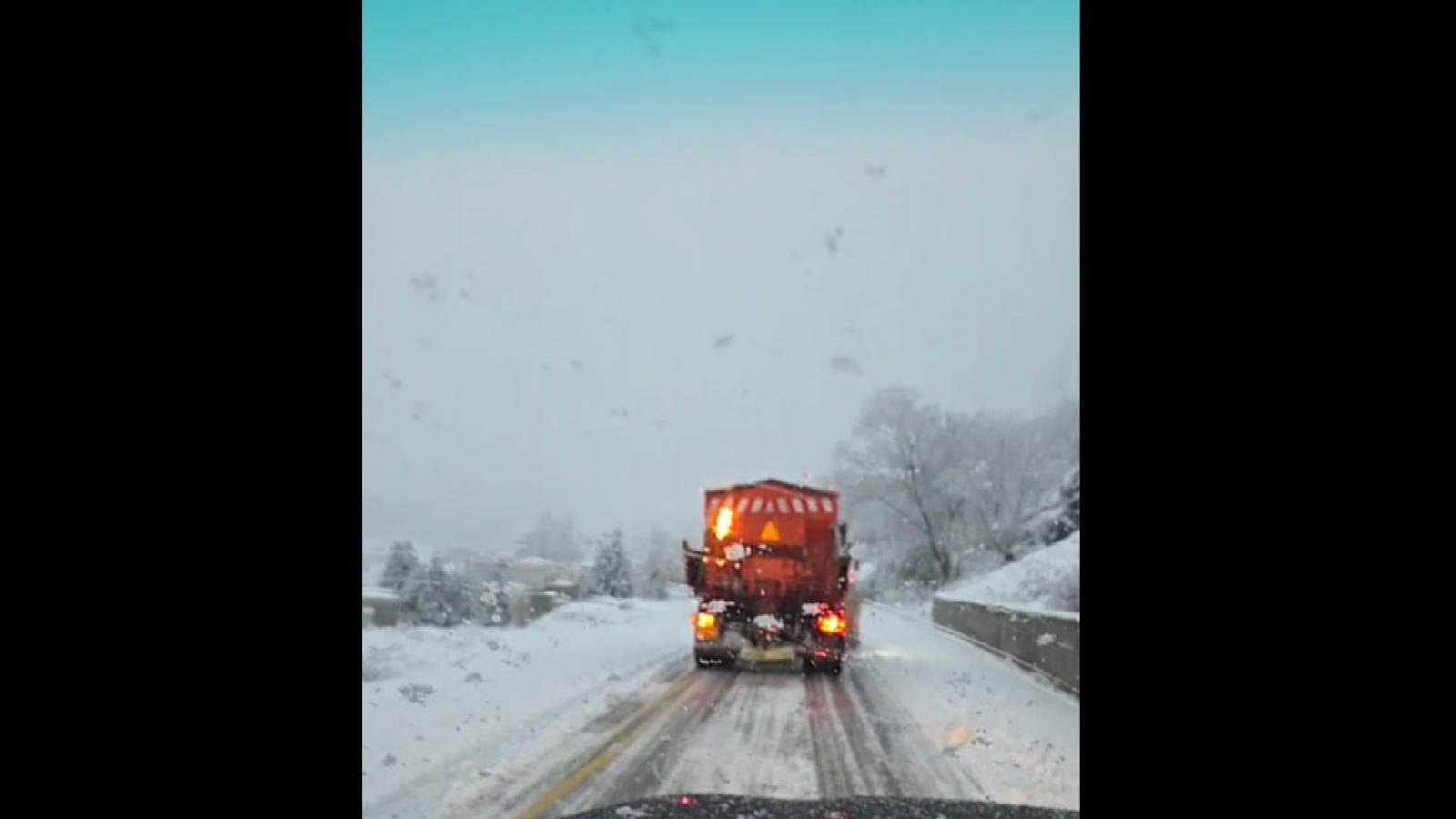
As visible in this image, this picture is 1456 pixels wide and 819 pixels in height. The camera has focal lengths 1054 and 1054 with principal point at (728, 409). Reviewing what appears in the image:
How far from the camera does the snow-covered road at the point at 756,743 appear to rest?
4852 millimetres

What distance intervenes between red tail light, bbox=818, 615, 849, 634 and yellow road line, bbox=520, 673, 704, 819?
1.88 metres

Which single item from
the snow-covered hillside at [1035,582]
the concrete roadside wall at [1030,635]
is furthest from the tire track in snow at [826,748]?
the snow-covered hillside at [1035,582]

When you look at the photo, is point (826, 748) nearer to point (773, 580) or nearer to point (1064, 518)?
point (773, 580)

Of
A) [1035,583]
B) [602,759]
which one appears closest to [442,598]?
[602,759]

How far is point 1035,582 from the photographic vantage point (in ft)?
43.5

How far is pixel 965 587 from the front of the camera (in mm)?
14086

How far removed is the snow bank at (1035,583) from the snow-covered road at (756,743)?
12.4 feet

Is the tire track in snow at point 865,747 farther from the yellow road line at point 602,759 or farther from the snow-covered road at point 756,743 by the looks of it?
the yellow road line at point 602,759

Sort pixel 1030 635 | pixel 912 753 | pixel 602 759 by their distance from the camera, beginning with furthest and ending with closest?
1. pixel 1030 635
2. pixel 912 753
3. pixel 602 759

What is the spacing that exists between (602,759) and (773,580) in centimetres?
419
